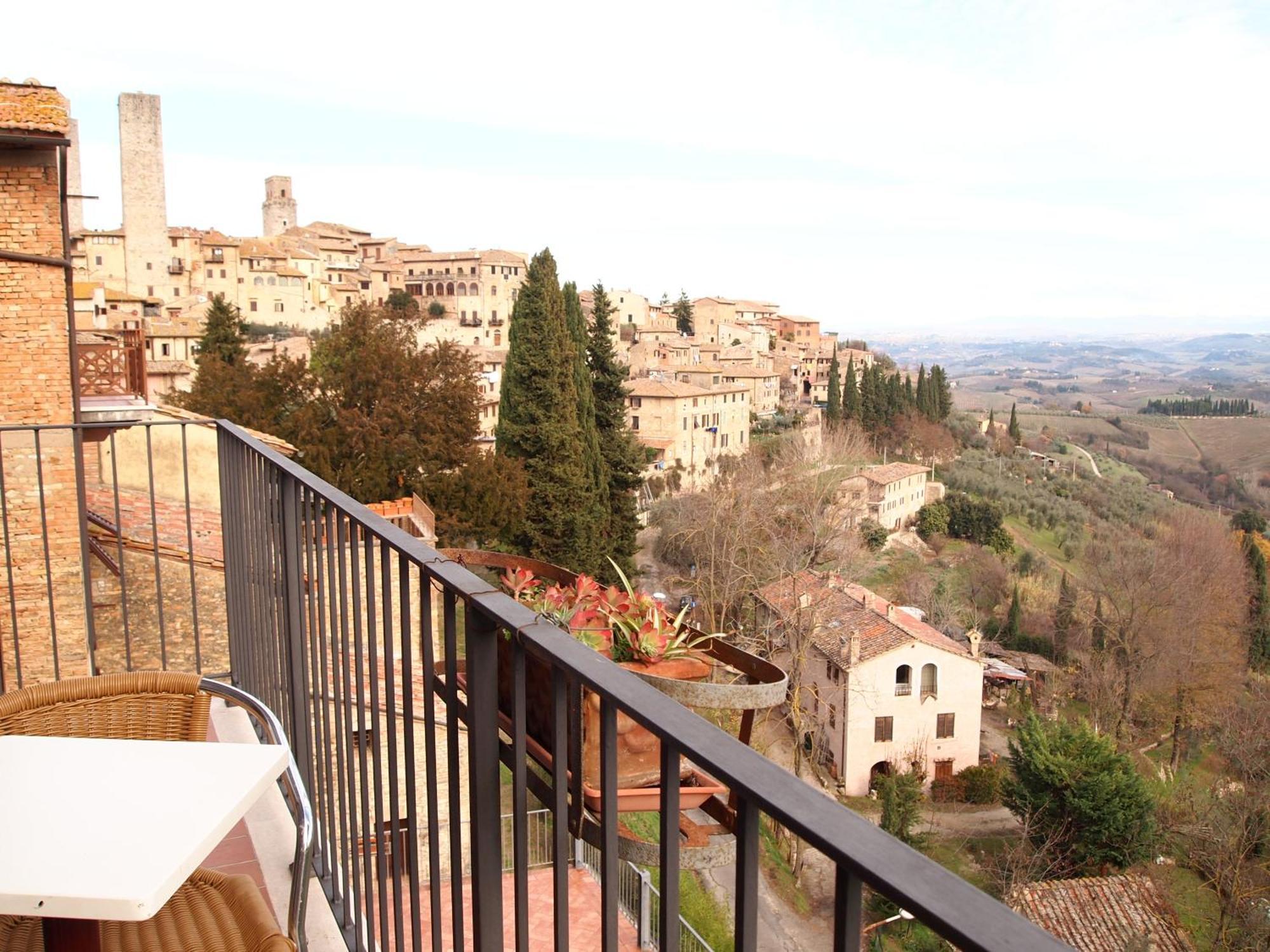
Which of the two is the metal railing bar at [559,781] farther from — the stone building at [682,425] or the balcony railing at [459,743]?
the stone building at [682,425]

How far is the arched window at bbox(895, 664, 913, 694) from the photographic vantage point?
25234mm

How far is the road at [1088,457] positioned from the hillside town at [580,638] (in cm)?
154

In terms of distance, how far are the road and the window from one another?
40804mm

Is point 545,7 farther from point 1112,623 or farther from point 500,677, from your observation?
point 1112,623

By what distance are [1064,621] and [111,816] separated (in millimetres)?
36747

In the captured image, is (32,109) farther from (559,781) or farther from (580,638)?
(559,781)

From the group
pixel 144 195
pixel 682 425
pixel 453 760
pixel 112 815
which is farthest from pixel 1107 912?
pixel 144 195

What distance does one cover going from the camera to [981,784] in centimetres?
2441

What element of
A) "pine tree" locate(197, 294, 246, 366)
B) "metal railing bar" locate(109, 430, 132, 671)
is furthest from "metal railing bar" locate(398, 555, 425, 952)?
"pine tree" locate(197, 294, 246, 366)

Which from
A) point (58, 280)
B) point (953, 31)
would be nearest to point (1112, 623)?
point (58, 280)

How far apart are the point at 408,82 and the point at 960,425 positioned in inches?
1931

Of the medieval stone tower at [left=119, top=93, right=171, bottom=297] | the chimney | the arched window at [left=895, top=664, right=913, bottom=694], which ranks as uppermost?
the medieval stone tower at [left=119, top=93, right=171, bottom=297]

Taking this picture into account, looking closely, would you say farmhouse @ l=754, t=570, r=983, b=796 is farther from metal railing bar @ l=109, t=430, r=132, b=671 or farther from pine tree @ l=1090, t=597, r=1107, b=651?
metal railing bar @ l=109, t=430, r=132, b=671

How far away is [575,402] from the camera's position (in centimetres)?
2723
